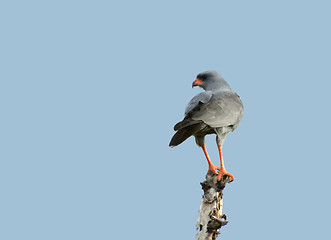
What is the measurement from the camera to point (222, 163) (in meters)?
9.84

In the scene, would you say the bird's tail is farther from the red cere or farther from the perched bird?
the red cere

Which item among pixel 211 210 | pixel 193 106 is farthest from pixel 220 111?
pixel 211 210

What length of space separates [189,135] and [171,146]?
38cm

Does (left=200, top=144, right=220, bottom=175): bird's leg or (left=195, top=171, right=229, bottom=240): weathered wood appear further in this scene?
(left=200, top=144, right=220, bottom=175): bird's leg

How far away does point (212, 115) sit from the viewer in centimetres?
941

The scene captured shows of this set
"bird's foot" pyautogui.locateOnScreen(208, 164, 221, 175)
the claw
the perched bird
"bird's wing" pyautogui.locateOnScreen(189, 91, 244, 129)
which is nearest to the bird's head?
the perched bird

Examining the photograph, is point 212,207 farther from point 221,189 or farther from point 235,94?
point 235,94

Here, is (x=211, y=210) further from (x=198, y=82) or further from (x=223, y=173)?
(x=198, y=82)

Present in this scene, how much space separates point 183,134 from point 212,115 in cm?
67

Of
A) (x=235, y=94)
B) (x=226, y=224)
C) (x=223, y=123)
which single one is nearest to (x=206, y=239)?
(x=226, y=224)

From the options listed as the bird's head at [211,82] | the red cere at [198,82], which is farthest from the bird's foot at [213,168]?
the red cere at [198,82]

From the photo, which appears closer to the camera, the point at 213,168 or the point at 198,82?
the point at 213,168

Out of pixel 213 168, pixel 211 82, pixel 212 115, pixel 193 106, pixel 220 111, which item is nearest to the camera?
pixel 212 115

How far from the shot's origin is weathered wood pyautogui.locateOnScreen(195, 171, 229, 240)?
9422 millimetres
